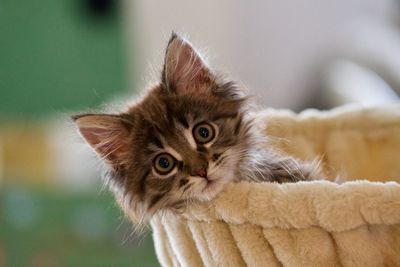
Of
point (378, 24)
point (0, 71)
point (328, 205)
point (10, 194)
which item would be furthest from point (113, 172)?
point (0, 71)

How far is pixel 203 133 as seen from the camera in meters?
1.32

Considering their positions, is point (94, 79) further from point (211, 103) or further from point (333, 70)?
point (211, 103)

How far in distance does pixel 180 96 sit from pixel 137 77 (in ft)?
9.51

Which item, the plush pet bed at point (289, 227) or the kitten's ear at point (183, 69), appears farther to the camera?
the kitten's ear at point (183, 69)

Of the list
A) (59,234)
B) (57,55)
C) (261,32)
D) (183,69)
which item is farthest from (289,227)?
(57,55)

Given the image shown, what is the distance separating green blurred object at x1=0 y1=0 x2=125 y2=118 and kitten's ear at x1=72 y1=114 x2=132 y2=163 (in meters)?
2.91

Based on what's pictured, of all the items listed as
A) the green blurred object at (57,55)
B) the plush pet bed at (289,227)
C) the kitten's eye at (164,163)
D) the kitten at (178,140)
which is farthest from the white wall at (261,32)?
the plush pet bed at (289,227)

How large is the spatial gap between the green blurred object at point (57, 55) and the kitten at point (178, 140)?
2909 mm

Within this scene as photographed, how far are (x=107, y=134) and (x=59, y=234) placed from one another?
1928mm

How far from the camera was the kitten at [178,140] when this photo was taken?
1.28 m

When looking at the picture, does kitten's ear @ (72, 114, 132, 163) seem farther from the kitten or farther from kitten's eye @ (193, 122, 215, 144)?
kitten's eye @ (193, 122, 215, 144)

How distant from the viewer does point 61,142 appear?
11.4 ft

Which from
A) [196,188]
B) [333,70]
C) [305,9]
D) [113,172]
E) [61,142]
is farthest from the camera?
[305,9]

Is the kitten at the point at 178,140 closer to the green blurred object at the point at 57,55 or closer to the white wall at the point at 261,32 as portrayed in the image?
the white wall at the point at 261,32
